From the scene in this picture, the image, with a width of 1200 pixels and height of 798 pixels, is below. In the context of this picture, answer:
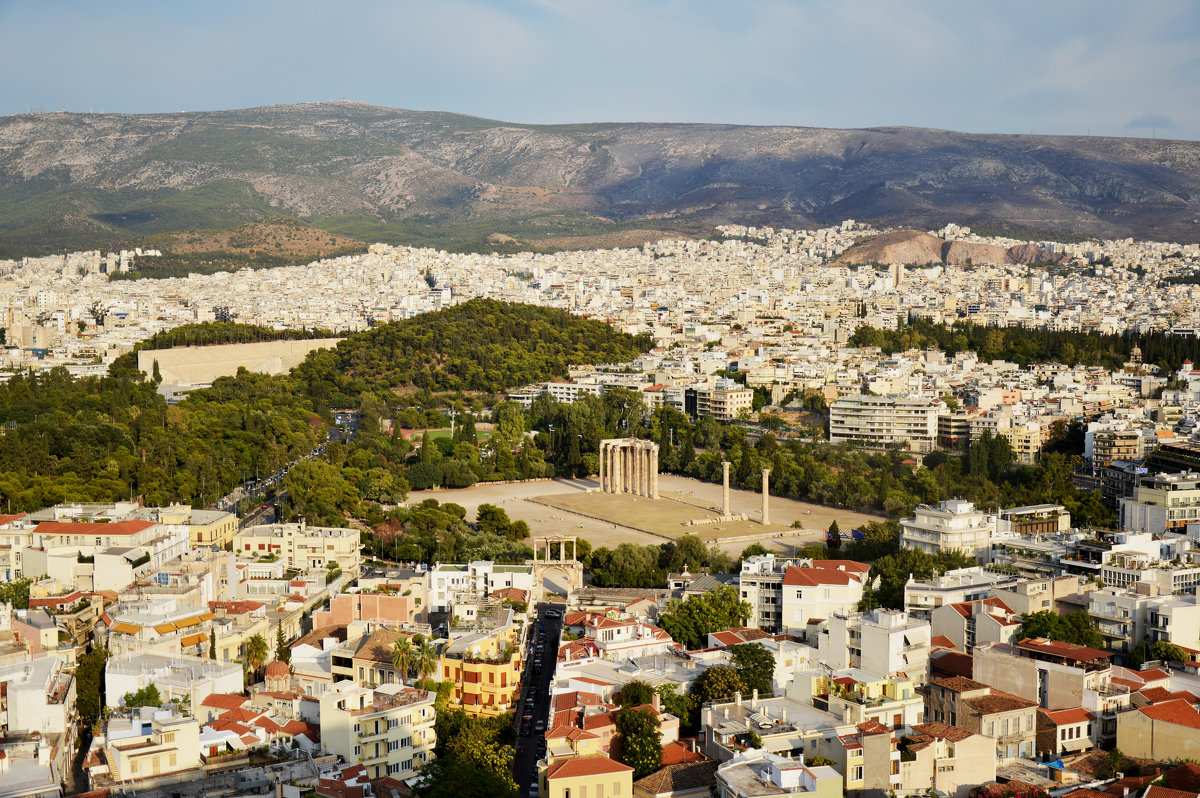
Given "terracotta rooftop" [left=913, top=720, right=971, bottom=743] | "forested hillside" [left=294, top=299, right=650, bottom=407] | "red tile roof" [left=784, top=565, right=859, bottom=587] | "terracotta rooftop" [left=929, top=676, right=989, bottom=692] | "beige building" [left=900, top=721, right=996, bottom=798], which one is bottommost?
"beige building" [left=900, top=721, right=996, bottom=798]

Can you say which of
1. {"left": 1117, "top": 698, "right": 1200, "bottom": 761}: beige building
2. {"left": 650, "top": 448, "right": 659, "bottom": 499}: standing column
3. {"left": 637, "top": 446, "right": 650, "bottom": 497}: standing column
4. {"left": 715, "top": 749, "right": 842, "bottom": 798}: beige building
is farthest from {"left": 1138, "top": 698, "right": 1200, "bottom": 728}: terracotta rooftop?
{"left": 637, "top": 446, "right": 650, "bottom": 497}: standing column

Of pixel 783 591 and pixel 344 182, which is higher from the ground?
pixel 344 182

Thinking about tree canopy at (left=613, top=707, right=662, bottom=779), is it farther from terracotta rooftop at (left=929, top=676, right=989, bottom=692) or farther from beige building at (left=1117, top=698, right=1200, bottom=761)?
beige building at (left=1117, top=698, right=1200, bottom=761)

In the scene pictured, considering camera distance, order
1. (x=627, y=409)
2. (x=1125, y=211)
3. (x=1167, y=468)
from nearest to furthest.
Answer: (x=1167, y=468)
(x=627, y=409)
(x=1125, y=211)

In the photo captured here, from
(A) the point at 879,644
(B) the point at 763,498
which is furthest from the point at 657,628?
(B) the point at 763,498

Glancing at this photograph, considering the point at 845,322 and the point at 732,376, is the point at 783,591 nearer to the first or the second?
the point at 732,376

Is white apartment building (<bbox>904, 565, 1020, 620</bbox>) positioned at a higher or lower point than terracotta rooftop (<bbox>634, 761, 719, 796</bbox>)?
higher

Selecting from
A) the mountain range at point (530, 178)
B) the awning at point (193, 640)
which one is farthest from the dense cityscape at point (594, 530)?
the mountain range at point (530, 178)

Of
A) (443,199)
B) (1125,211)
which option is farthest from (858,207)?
(443,199)
